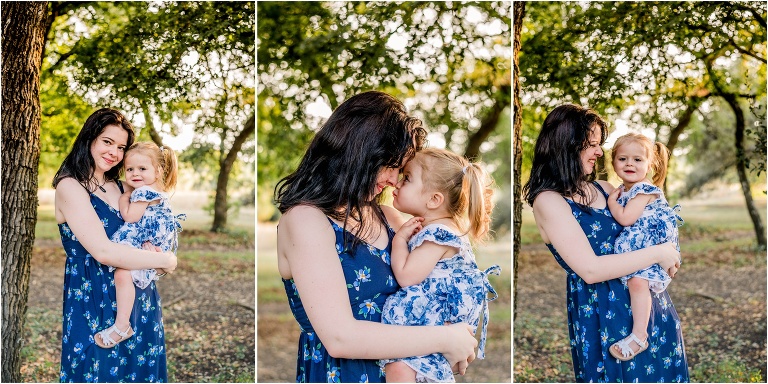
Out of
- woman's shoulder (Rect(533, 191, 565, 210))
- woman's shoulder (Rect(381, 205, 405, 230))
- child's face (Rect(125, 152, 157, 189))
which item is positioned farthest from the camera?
child's face (Rect(125, 152, 157, 189))

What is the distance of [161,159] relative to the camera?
119 inches

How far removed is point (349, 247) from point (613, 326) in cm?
127

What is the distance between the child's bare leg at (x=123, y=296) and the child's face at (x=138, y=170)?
1.19 feet

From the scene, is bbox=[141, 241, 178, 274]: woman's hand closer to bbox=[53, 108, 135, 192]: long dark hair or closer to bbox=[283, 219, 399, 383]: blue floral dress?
bbox=[53, 108, 135, 192]: long dark hair

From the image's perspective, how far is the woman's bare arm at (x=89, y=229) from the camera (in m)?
2.62

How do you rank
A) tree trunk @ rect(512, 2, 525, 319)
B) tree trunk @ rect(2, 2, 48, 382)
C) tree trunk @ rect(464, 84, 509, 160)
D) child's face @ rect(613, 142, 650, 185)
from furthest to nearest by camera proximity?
tree trunk @ rect(464, 84, 509, 160)
tree trunk @ rect(512, 2, 525, 319)
tree trunk @ rect(2, 2, 48, 382)
child's face @ rect(613, 142, 650, 185)

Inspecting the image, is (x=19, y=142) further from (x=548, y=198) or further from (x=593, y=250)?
(x=593, y=250)

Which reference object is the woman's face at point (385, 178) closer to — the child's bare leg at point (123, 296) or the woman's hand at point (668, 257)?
the woman's hand at point (668, 257)

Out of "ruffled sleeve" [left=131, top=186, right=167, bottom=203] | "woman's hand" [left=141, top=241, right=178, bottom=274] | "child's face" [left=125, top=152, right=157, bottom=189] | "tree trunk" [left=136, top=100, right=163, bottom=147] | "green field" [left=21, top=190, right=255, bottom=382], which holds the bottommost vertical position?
"green field" [left=21, top=190, right=255, bottom=382]

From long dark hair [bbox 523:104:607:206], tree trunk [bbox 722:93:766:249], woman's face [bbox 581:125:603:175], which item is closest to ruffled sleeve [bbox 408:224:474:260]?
long dark hair [bbox 523:104:607:206]

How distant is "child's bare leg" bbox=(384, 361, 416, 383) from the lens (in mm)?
1910

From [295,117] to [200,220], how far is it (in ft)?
4.43

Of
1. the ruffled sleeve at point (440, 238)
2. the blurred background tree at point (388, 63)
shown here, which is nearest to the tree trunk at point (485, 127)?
the blurred background tree at point (388, 63)

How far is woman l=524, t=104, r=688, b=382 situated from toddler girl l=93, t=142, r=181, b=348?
1436mm
